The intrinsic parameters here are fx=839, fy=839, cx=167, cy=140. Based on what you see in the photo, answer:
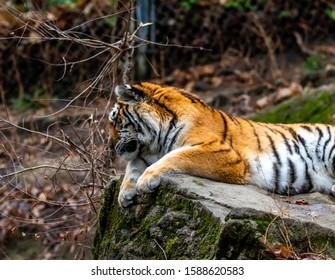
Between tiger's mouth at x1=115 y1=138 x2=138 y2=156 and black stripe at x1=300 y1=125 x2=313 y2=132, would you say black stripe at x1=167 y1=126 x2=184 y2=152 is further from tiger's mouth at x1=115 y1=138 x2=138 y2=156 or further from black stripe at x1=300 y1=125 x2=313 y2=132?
black stripe at x1=300 y1=125 x2=313 y2=132

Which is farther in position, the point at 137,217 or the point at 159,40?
the point at 159,40

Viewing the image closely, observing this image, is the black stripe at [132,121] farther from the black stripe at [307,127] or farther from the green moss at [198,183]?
the black stripe at [307,127]

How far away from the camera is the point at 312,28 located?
39.0ft

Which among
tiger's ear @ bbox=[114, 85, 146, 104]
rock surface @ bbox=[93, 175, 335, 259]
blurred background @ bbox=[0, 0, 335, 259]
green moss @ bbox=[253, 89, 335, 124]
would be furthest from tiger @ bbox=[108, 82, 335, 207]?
blurred background @ bbox=[0, 0, 335, 259]

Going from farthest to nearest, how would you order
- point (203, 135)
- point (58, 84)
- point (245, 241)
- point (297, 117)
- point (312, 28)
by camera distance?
point (312, 28) < point (58, 84) < point (297, 117) < point (203, 135) < point (245, 241)

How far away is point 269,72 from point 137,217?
6.31 meters

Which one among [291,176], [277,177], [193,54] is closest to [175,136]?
[277,177]

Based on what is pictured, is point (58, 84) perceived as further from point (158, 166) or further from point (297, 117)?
point (158, 166)

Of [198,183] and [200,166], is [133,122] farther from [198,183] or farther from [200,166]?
[198,183]

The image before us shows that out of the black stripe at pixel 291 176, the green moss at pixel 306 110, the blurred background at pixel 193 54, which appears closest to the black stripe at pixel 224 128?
the black stripe at pixel 291 176

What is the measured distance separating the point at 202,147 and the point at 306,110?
3597mm

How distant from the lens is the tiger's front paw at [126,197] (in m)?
5.24

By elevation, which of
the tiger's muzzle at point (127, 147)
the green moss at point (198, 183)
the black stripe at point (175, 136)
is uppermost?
the black stripe at point (175, 136)

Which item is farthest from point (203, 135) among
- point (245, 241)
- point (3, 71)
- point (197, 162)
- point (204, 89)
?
point (3, 71)
